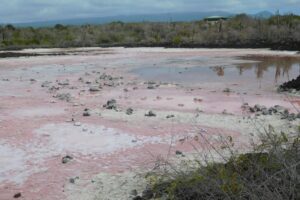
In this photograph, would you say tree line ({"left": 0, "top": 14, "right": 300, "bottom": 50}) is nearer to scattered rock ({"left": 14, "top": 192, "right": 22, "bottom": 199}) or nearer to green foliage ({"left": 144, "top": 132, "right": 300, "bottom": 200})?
scattered rock ({"left": 14, "top": 192, "right": 22, "bottom": 199})

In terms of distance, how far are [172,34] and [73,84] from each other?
1361 inches

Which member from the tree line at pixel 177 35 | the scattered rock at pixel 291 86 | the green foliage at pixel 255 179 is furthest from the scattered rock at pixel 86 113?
the tree line at pixel 177 35

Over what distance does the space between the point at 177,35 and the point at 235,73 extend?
95.4 feet

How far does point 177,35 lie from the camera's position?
52.9 m

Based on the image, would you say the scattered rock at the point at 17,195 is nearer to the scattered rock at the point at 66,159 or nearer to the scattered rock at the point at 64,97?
the scattered rock at the point at 66,159

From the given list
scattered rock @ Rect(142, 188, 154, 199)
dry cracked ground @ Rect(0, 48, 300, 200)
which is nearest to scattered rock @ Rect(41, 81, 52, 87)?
dry cracked ground @ Rect(0, 48, 300, 200)

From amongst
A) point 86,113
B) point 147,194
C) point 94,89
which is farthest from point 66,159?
point 94,89

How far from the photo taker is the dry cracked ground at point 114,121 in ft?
26.8

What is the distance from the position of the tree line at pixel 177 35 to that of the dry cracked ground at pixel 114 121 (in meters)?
18.9

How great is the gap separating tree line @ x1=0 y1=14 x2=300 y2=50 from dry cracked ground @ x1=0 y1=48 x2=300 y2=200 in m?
18.9

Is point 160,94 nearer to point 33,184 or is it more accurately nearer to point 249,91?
point 249,91

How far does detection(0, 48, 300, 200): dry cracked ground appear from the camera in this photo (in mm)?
8156

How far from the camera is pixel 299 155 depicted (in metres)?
5.00

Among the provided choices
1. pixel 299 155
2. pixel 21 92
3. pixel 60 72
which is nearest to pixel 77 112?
pixel 21 92
